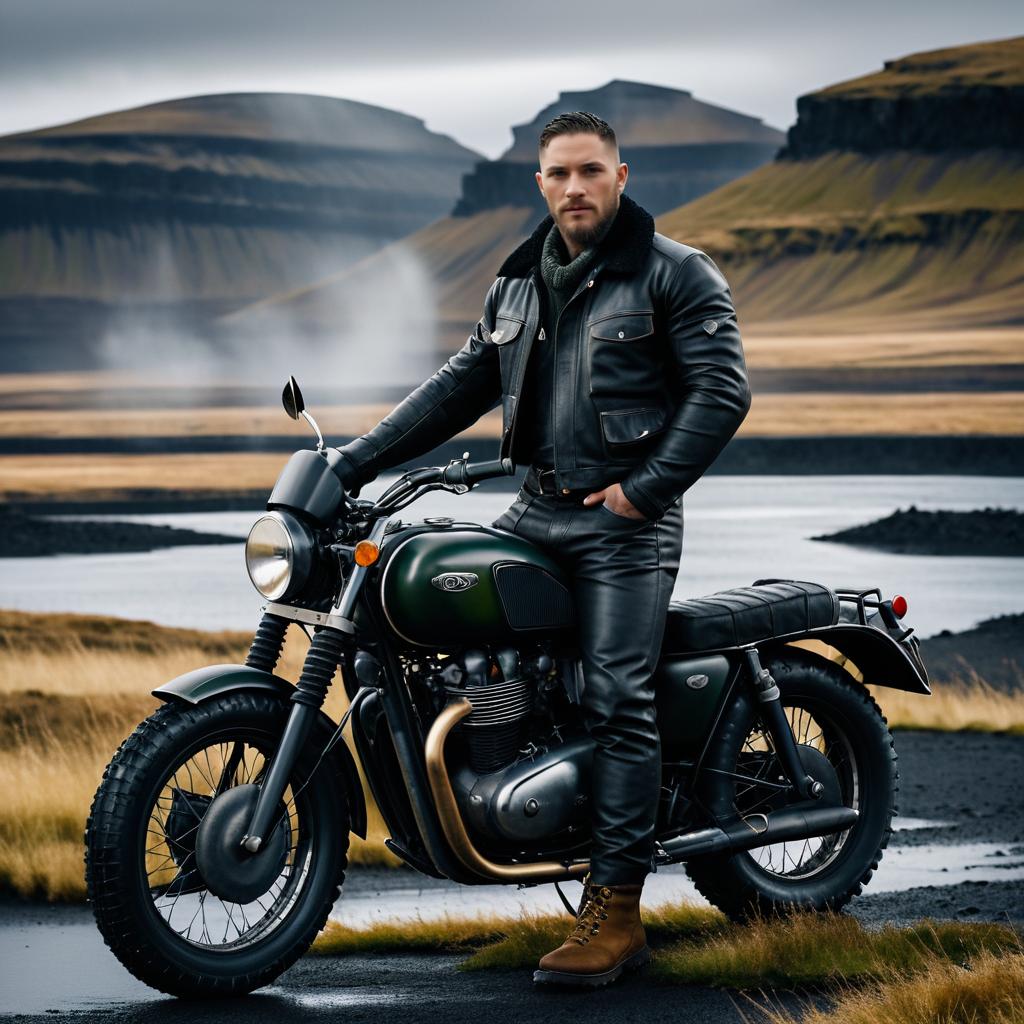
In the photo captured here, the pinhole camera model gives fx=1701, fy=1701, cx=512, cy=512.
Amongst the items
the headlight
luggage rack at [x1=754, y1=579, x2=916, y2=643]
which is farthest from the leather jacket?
luggage rack at [x1=754, y1=579, x2=916, y2=643]

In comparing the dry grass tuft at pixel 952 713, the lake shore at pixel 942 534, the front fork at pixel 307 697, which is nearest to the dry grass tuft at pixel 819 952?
the front fork at pixel 307 697

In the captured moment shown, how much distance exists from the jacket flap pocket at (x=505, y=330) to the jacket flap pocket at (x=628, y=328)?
0.89 feet

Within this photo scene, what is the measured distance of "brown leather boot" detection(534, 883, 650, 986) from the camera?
473 cm

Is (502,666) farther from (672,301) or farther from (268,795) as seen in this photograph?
(672,301)

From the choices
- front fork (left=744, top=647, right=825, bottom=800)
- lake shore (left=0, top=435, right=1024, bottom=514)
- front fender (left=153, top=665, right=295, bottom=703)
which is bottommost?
lake shore (left=0, top=435, right=1024, bottom=514)

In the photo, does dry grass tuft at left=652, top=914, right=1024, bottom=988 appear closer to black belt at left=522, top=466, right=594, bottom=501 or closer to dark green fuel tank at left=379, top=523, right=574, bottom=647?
dark green fuel tank at left=379, top=523, right=574, bottom=647

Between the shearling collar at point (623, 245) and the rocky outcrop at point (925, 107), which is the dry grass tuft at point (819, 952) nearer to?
the shearling collar at point (623, 245)

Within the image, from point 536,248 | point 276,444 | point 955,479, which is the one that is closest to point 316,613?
point 536,248

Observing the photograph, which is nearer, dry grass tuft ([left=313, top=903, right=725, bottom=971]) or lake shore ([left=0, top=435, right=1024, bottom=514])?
dry grass tuft ([left=313, top=903, right=725, bottom=971])

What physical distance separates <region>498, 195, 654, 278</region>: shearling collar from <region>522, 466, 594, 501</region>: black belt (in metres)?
0.59

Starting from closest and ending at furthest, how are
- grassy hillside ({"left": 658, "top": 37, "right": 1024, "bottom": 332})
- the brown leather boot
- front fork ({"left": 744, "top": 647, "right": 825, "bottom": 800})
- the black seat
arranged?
1. the brown leather boot
2. the black seat
3. front fork ({"left": 744, "top": 647, "right": 825, "bottom": 800})
4. grassy hillside ({"left": 658, "top": 37, "right": 1024, "bottom": 332})

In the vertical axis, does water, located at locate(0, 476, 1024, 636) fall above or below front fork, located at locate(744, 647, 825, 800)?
below

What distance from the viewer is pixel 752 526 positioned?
57625 mm

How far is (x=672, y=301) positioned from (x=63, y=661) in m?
14.5
